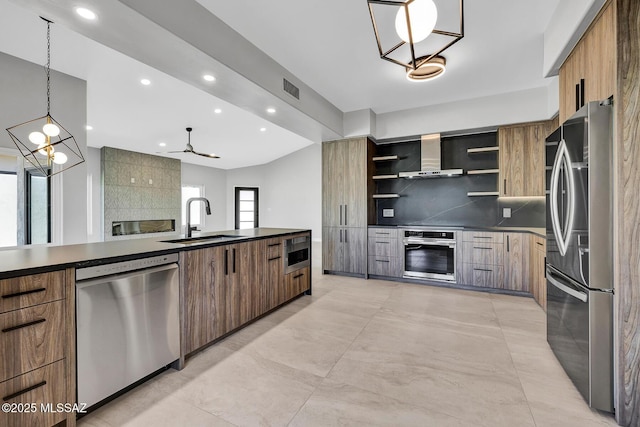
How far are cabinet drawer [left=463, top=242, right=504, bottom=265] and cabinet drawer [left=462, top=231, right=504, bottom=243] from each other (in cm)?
5

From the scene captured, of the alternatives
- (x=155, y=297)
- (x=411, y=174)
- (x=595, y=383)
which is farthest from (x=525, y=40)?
(x=155, y=297)

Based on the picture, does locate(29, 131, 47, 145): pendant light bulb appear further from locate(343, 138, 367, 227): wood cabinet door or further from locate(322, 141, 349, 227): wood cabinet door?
locate(343, 138, 367, 227): wood cabinet door

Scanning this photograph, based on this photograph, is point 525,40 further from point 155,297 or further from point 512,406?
point 155,297

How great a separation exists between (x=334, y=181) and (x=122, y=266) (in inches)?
149

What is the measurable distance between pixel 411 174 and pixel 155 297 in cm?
410

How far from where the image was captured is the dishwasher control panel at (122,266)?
155 centimetres

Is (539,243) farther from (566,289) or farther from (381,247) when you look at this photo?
(381,247)

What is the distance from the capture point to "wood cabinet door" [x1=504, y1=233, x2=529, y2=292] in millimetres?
3811

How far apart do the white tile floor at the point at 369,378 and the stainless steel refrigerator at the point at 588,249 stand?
0.81 ft

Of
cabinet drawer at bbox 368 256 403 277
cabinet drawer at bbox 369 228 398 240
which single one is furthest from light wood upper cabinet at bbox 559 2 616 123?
cabinet drawer at bbox 368 256 403 277

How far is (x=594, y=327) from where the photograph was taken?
63.2 inches

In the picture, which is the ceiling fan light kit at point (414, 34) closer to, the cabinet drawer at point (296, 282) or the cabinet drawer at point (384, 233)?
the cabinet drawer at point (384, 233)

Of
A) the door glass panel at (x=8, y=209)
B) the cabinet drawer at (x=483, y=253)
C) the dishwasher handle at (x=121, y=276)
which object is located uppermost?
the door glass panel at (x=8, y=209)

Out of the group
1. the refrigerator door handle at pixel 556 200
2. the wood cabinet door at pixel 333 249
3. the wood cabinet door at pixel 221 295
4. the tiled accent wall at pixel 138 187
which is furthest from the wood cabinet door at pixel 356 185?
the tiled accent wall at pixel 138 187
